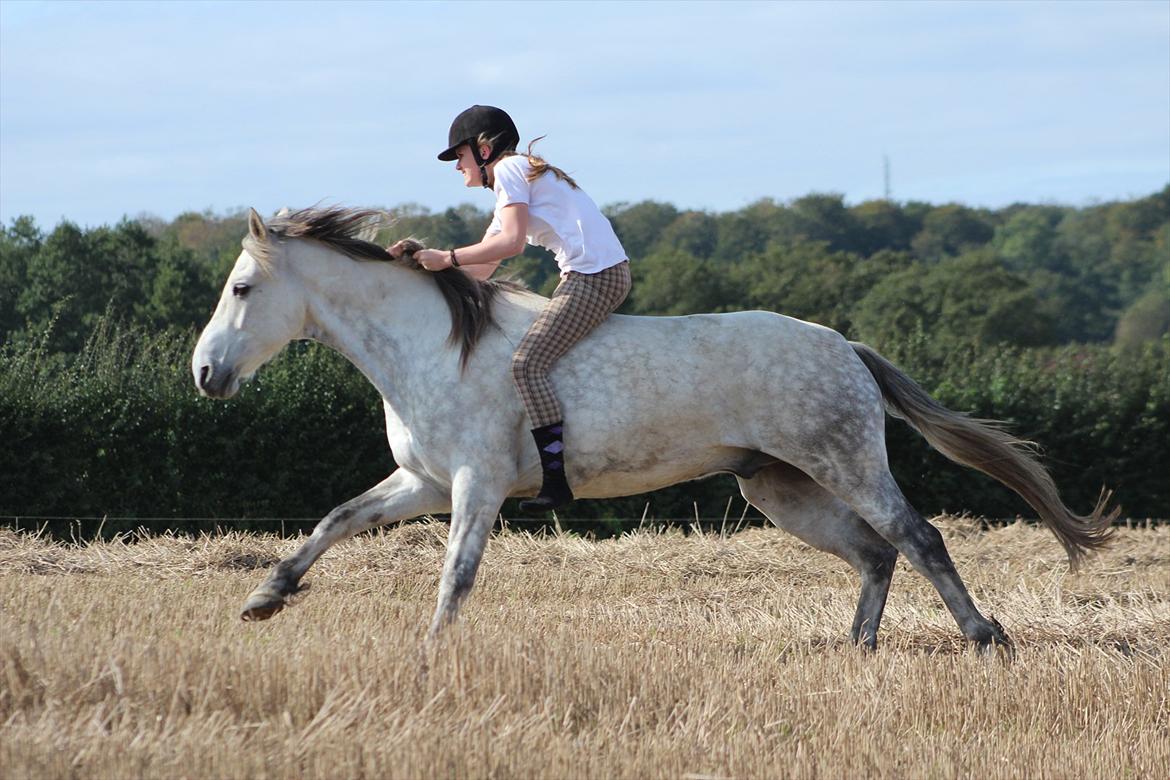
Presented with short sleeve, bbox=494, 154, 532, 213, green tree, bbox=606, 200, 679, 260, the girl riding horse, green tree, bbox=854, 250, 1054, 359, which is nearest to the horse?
the girl riding horse

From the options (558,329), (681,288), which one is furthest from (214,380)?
(681,288)

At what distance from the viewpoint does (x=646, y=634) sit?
22.7 feet

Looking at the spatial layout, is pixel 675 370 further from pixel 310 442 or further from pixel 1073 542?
pixel 310 442

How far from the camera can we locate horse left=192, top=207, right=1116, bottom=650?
6.05 meters

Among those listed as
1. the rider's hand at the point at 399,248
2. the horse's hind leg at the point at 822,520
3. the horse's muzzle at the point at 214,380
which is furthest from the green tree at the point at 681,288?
the horse's muzzle at the point at 214,380

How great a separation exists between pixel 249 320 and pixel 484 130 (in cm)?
134

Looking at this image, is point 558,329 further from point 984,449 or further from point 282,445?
point 282,445

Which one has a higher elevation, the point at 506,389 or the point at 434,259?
the point at 434,259

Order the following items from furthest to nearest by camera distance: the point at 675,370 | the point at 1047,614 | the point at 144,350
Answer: the point at 144,350 → the point at 1047,614 → the point at 675,370

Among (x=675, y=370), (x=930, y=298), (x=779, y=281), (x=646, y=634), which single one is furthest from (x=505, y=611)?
(x=930, y=298)

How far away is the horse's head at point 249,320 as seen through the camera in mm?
6055

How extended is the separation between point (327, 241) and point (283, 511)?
28.4 ft

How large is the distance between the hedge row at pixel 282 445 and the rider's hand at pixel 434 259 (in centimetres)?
782

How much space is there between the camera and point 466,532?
5.90 m
